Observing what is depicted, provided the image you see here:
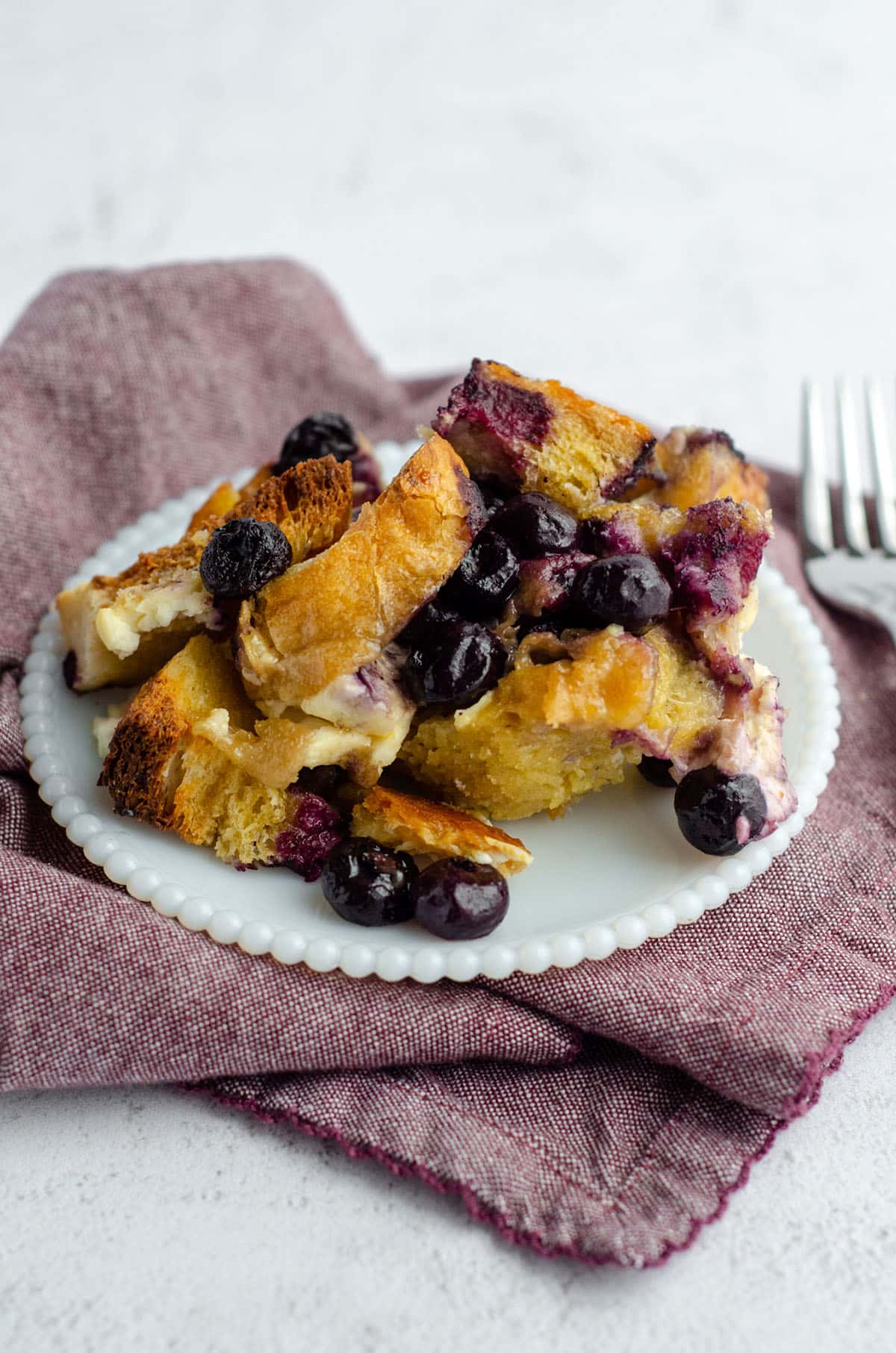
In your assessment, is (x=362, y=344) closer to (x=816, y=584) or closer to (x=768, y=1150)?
(x=816, y=584)

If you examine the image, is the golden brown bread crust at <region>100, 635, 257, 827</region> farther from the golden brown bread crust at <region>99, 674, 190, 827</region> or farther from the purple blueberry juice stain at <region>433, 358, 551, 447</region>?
the purple blueberry juice stain at <region>433, 358, 551, 447</region>

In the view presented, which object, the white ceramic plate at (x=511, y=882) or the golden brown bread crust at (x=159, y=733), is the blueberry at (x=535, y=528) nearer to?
the white ceramic plate at (x=511, y=882)

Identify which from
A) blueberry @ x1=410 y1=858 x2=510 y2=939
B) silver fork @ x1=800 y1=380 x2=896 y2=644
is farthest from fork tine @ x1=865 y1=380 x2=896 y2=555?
blueberry @ x1=410 y1=858 x2=510 y2=939

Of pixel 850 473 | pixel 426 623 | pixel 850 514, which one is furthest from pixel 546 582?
pixel 850 473

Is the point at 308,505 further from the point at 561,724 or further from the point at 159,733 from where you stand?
the point at 561,724

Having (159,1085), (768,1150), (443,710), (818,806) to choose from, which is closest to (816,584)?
(818,806)

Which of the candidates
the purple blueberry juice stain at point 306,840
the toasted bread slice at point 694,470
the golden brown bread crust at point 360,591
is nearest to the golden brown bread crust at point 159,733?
the golden brown bread crust at point 360,591
